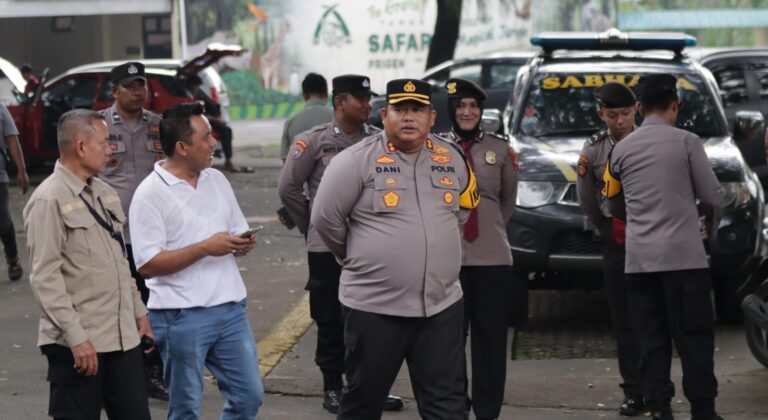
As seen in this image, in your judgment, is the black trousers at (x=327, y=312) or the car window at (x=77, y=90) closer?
the black trousers at (x=327, y=312)

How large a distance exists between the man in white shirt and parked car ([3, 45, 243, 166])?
561 inches

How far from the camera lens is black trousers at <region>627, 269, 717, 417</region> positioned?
22.8 feet

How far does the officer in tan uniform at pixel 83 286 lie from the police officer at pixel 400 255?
33.1 inches

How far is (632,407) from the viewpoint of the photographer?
25.0 feet

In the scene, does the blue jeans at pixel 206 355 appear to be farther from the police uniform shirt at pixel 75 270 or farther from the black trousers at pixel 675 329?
the black trousers at pixel 675 329

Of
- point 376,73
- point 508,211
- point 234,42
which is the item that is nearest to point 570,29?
point 376,73

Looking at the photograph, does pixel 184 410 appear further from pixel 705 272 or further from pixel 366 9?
pixel 366 9

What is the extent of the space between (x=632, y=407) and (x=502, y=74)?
1352 centimetres

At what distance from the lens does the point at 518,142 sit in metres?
10.3

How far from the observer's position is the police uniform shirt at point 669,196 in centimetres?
693

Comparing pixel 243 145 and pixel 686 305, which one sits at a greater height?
pixel 686 305

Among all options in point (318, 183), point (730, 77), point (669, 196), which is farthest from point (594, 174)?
point (730, 77)

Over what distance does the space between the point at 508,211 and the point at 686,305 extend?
101 cm

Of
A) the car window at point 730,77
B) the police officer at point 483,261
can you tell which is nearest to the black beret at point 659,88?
the police officer at point 483,261
